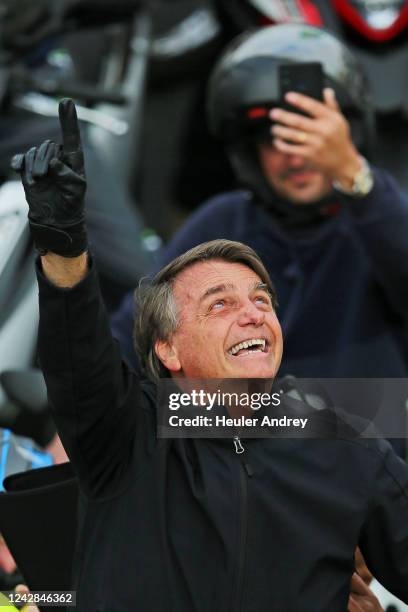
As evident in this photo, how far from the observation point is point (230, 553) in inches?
93.0

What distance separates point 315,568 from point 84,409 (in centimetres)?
47

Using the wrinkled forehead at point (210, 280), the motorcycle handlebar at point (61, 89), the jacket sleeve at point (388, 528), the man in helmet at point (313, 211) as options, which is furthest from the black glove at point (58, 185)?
the motorcycle handlebar at point (61, 89)

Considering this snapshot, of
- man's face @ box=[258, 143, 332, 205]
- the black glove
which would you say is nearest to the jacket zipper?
the black glove

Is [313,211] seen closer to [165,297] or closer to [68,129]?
[165,297]

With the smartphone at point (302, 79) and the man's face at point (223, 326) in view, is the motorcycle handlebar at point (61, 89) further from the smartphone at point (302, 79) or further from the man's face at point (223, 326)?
the man's face at point (223, 326)

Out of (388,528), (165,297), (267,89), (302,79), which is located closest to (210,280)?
(165,297)

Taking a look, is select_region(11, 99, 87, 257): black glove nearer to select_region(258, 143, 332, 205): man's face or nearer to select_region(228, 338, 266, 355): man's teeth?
select_region(228, 338, 266, 355): man's teeth

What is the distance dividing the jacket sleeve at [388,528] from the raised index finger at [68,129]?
78 cm

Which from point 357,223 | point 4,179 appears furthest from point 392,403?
point 4,179

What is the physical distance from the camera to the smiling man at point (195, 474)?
7.67 feet

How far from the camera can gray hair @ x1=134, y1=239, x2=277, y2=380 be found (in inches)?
100.0

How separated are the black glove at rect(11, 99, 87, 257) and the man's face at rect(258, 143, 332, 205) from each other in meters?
1.86

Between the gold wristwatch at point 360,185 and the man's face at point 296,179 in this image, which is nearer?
the gold wristwatch at point 360,185

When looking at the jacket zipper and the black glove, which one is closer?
the black glove
